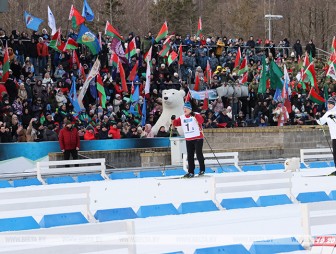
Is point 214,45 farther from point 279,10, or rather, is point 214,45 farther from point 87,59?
point 279,10

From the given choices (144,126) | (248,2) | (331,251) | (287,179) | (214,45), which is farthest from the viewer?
(248,2)

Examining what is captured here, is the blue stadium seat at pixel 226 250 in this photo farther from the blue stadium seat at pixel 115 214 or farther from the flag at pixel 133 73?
the flag at pixel 133 73

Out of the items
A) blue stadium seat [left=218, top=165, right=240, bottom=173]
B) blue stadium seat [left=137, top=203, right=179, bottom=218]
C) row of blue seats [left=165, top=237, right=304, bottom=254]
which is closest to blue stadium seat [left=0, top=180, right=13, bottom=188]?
blue stadium seat [left=218, top=165, right=240, bottom=173]

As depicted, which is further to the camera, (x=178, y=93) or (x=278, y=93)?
(x=278, y=93)

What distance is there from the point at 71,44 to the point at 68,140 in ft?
23.1

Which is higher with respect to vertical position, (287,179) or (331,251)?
(331,251)

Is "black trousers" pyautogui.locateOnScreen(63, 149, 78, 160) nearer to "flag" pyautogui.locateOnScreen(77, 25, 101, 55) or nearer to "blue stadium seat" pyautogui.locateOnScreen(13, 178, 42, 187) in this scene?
"blue stadium seat" pyautogui.locateOnScreen(13, 178, 42, 187)

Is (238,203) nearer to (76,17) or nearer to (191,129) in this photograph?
(191,129)

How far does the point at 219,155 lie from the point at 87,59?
29.2 feet

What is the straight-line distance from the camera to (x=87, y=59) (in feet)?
106

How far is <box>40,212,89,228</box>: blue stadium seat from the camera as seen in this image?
44.5 ft

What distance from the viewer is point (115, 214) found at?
14.5 meters

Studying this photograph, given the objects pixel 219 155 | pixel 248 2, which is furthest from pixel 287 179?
pixel 248 2

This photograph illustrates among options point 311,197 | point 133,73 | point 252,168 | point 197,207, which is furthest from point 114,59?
point 197,207
